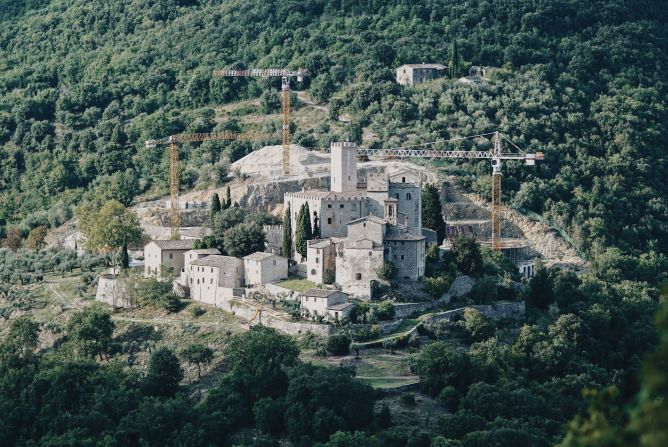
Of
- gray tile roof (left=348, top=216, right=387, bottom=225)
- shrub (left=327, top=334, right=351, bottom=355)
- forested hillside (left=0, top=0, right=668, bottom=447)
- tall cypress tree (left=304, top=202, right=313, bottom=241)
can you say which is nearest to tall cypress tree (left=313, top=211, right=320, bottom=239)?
tall cypress tree (left=304, top=202, right=313, bottom=241)

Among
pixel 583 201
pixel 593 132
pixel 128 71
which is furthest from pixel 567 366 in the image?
pixel 128 71

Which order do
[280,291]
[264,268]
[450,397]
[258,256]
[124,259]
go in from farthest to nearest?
1. [124,259]
2. [258,256]
3. [264,268]
4. [280,291]
5. [450,397]

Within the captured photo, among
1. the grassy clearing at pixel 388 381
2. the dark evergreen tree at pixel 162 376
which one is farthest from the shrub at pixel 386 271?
the dark evergreen tree at pixel 162 376

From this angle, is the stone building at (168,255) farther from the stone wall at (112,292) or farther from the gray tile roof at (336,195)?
the gray tile roof at (336,195)

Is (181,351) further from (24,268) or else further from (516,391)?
(24,268)

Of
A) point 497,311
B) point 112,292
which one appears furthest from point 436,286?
point 112,292

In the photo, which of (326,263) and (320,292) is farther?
(326,263)

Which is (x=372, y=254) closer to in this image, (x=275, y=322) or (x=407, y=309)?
(x=407, y=309)
